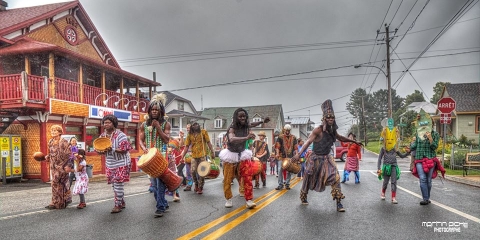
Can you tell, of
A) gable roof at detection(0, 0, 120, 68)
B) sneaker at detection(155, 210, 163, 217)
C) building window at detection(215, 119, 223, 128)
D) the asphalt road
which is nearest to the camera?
the asphalt road

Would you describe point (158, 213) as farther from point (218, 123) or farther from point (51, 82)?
point (218, 123)

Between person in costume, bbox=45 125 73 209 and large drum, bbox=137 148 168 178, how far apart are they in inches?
89.4

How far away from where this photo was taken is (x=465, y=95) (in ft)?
120

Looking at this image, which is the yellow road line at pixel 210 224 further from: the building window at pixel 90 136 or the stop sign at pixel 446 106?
the building window at pixel 90 136

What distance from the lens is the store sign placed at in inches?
685

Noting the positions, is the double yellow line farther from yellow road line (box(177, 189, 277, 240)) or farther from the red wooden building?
the red wooden building

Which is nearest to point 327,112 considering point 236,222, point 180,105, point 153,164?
point 236,222

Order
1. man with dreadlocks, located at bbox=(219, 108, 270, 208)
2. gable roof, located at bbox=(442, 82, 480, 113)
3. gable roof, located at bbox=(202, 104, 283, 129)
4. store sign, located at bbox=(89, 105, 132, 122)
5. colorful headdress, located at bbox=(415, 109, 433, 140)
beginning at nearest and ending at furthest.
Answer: man with dreadlocks, located at bbox=(219, 108, 270, 208), colorful headdress, located at bbox=(415, 109, 433, 140), store sign, located at bbox=(89, 105, 132, 122), gable roof, located at bbox=(442, 82, 480, 113), gable roof, located at bbox=(202, 104, 283, 129)

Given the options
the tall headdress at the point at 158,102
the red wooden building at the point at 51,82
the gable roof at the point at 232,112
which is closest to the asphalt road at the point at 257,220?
the tall headdress at the point at 158,102

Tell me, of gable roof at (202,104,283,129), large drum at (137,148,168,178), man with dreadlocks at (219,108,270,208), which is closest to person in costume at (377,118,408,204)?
man with dreadlocks at (219,108,270,208)

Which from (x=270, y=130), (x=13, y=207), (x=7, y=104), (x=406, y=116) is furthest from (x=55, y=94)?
(x=406, y=116)

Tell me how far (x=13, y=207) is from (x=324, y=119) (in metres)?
7.22

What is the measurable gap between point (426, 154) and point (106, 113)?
1576 cm

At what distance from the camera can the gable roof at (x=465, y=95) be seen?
3425 cm
